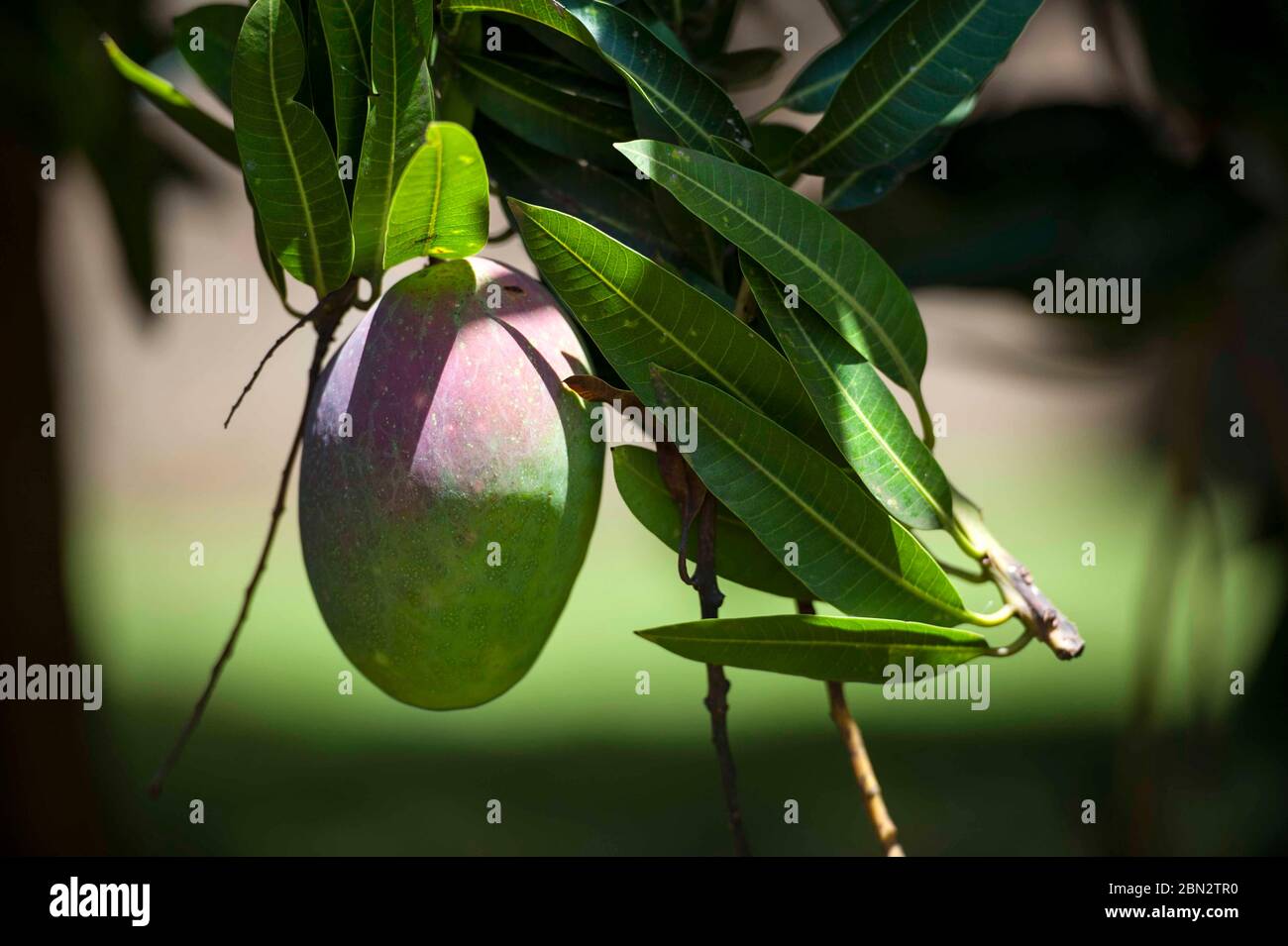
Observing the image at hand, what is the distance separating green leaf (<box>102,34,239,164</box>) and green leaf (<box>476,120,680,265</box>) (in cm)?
16

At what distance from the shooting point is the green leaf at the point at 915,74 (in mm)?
606

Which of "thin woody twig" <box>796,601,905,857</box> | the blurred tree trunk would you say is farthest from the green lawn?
"thin woody twig" <box>796,601,905,857</box>

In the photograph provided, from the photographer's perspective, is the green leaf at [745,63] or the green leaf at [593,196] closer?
the green leaf at [593,196]

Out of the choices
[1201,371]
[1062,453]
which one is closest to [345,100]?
[1201,371]

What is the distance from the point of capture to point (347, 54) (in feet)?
1.79

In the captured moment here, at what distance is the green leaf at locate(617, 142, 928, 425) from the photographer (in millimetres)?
534

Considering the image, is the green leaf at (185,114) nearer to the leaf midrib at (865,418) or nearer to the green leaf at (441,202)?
the green leaf at (441,202)

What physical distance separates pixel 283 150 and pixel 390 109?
0.06 meters

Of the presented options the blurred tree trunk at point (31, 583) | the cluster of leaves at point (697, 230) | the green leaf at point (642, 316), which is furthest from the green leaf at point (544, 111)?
the blurred tree trunk at point (31, 583)

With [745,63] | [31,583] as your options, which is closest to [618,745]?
[31,583]

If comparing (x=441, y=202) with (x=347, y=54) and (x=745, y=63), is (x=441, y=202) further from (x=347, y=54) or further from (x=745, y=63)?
(x=745, y=63)

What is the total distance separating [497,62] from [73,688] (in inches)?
63.4

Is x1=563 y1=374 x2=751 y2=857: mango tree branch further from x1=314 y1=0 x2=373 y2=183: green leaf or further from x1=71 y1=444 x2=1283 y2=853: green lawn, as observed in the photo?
x1=71 y1=444 x2=1283 y2=853: green lawn

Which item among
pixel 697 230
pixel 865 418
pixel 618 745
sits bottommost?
pixel 618 745
